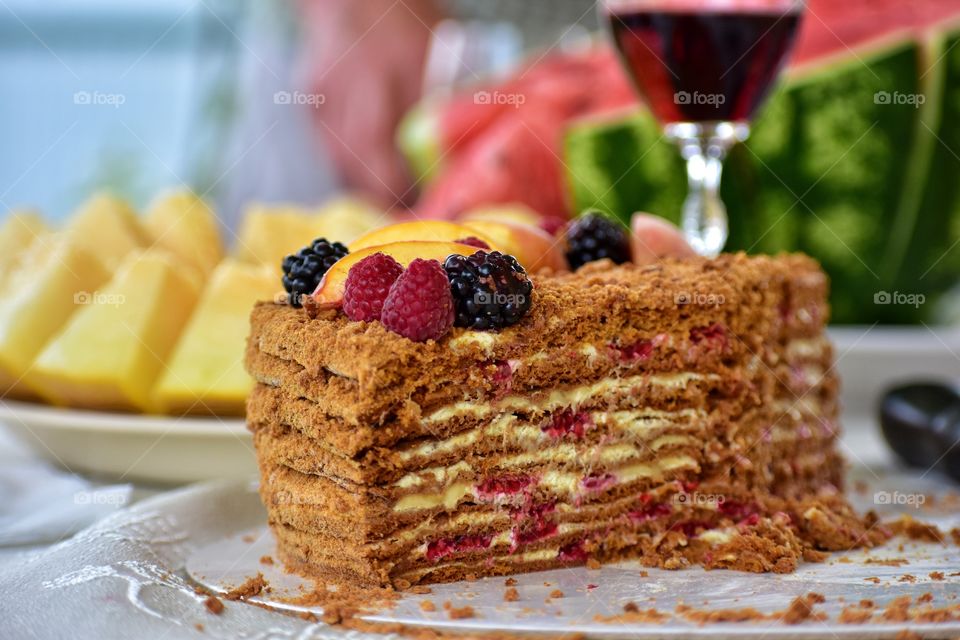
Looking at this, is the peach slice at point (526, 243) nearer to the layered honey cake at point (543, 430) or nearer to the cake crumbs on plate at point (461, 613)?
the layered honey cake at point (543, 430)

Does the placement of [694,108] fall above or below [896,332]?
above

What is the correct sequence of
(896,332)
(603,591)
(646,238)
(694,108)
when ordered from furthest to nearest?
1. (896,332)
2. (694,108)
3. (646,238)
4. (603,591)

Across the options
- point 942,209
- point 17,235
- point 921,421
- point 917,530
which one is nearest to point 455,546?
point 917,530

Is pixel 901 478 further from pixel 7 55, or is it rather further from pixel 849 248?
pixel 7 55

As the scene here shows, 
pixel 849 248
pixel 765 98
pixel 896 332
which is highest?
pixel 765 98

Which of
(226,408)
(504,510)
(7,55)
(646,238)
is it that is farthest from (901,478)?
(7,55)

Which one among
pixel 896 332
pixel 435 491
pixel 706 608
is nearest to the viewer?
pixel 706 608

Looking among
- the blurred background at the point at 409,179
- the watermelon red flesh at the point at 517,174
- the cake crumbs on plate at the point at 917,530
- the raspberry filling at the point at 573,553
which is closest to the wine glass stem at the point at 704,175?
the blurred background at the point at 409,179
